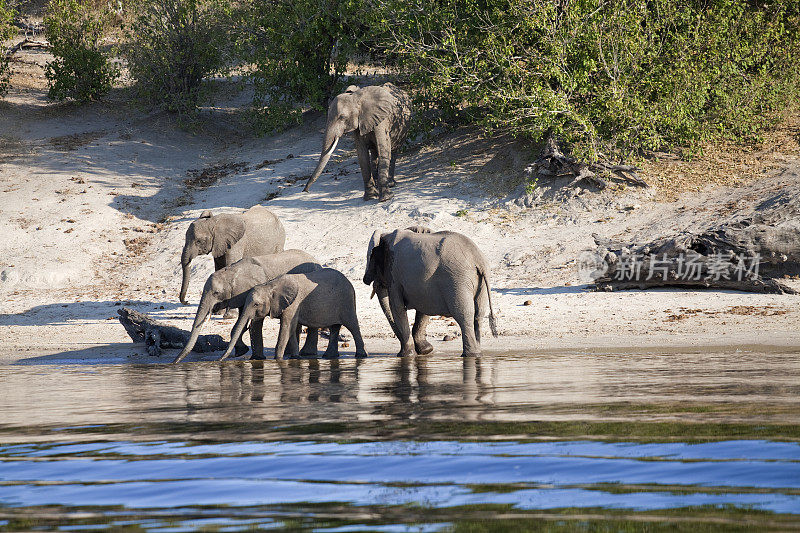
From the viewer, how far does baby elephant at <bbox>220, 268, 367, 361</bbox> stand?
36.0 ft

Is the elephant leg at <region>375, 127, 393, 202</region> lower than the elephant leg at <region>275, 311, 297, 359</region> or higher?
higher

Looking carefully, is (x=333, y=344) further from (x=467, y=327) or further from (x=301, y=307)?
(x=467, y=327)

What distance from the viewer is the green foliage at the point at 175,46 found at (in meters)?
26.8

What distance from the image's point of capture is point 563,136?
18.0 meters

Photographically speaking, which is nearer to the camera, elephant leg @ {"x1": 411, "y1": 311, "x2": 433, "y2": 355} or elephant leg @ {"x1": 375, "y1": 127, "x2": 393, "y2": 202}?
elephant leg @ {"x1": 411, "y1": 311, "x2": 433, "y2": 355}

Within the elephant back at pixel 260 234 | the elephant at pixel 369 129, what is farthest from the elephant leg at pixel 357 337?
the elephant at pixel 369 129

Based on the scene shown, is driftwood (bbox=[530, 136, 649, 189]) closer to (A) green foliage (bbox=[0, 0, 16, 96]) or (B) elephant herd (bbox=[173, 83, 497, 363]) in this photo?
(B) elephant herd (bbox=[173, 83, 497, 363])

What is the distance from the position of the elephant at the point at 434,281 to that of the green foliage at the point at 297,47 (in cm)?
1318

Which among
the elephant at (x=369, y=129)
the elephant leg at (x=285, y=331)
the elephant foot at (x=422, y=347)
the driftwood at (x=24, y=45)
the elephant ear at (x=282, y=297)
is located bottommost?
the elephant foot at (x=422, y=347)

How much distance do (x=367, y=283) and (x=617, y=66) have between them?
28.8 ft

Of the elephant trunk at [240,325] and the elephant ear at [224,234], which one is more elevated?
the elephant ear at [224,234]

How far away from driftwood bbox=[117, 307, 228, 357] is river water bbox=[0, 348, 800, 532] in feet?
11.8

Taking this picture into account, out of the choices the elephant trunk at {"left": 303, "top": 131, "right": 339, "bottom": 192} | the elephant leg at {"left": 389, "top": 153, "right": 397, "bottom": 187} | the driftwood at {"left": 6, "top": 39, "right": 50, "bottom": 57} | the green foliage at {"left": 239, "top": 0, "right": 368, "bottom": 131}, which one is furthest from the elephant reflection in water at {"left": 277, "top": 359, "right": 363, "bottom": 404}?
the driftwood at {"left": 6, "top": 39, "right": 50, "bottom": 57}

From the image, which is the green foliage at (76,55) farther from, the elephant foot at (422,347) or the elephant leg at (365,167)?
the elephant foot at (422,347)
